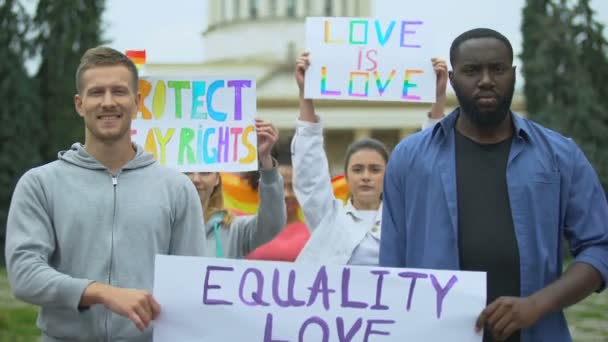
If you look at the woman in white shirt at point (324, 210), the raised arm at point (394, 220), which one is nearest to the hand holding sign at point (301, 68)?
the woman in white shirt at point (324, 210)

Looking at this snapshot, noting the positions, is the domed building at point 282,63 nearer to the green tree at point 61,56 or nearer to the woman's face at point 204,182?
the green tree at point 61,56

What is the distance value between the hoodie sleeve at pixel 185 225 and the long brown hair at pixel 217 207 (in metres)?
1.35

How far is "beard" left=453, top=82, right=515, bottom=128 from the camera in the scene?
2.72 metres

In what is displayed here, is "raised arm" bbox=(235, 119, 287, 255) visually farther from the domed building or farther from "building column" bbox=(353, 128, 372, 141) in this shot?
"building column" bbox=(353, 128, 372, 141)

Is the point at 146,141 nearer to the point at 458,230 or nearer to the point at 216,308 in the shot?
the point at 216,308

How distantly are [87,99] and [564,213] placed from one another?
126cm

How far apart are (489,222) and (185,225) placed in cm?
79

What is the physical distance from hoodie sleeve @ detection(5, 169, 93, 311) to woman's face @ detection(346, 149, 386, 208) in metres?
1.77

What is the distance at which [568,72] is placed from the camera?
28109 millimetres

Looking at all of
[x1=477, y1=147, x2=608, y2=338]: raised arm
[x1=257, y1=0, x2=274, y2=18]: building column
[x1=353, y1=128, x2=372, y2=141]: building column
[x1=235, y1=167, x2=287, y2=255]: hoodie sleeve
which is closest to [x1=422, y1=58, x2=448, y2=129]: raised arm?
[x1=235, y1=167, x2=287, y2=255]: hoodie sleeve

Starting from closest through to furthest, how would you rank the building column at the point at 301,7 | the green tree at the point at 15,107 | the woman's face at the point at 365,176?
1. the woman's face at the point at 365,176
2. the green tree at the point at 15,107
3. the building column at the point at 301,7

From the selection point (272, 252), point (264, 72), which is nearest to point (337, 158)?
point (264, 72)

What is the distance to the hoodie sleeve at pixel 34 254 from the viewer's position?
101 inches

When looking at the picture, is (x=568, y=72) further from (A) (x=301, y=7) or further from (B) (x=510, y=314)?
(A) (x=301, y=7)
